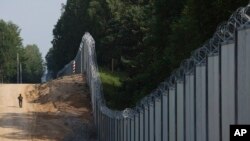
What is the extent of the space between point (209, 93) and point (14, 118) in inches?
1181

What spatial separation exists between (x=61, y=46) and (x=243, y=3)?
75089mm

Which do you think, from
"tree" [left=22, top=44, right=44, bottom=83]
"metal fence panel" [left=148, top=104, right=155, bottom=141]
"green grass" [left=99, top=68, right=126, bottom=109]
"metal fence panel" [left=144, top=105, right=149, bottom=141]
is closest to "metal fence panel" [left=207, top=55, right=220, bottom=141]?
"metal fence panel" [left=148, top=104, right=155, bottom=141]

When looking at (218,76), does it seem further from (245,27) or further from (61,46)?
(61,46)

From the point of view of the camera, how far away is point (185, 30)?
112 feet

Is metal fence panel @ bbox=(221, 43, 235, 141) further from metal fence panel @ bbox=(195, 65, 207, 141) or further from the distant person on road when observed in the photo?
the distant person on road

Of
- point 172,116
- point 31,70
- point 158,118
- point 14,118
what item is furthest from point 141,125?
point 31,70

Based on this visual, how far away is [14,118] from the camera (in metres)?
40.9

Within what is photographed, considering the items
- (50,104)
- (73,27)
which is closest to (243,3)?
(50,104)

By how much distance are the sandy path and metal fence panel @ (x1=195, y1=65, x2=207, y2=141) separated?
22747mm

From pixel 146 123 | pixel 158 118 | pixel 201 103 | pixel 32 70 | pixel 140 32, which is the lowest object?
pixel 146 123

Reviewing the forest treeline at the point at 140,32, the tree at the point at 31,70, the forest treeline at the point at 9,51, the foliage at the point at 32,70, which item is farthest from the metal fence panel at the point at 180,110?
the foliage at the point at 32,70

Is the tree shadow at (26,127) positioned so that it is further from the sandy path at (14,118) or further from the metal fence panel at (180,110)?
the metal fence panel at (180,110)

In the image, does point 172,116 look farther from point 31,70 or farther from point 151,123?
point 31,70

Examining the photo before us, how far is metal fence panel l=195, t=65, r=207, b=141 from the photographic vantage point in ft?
41.3
